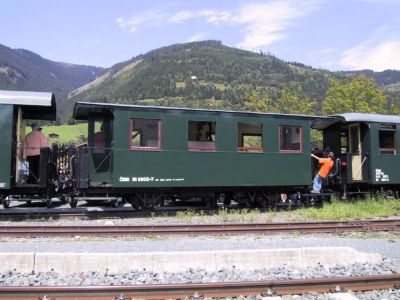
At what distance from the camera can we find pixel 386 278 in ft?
18.4

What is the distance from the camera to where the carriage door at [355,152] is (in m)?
15.0

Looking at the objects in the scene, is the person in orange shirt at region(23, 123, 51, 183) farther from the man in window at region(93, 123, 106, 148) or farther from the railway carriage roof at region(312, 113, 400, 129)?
the railway carriage roof at region(312, 113, 400, 129)

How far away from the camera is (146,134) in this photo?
12.1 meters

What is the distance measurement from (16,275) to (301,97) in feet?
108

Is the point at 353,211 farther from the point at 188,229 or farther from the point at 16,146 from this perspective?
the point at 16,146

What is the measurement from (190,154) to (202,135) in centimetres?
73

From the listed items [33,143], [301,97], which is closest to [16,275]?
[33,143]

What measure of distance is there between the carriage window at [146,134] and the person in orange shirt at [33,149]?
278cm

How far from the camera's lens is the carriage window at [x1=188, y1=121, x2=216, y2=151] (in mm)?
12555

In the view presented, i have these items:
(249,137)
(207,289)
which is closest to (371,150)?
(249,137)

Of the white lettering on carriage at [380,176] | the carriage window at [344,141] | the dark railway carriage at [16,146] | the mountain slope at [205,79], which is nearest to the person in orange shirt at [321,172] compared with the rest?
the white lettering on carriage at [380,176]

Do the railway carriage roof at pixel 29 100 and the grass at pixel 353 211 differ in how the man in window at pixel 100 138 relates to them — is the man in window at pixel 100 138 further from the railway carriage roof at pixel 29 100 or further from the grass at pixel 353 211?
the grass at pixel 353 211

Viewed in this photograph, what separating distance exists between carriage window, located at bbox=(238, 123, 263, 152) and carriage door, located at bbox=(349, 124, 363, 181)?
3.88 metres

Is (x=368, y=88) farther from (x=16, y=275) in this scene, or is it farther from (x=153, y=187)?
(x=16, y=275)
